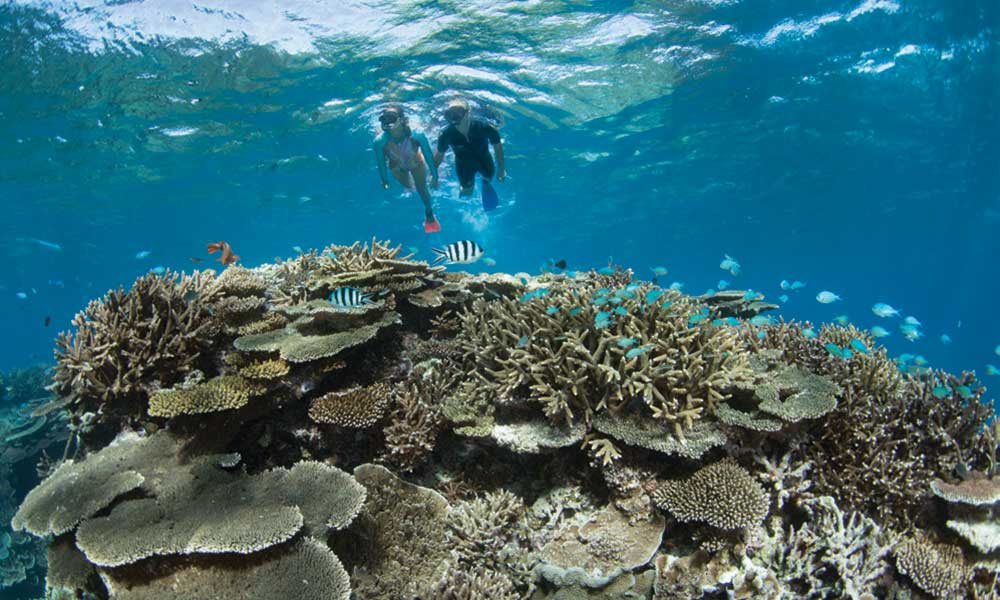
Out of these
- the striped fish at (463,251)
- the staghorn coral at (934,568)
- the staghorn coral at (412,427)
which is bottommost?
the staghorn coral at (934,568)

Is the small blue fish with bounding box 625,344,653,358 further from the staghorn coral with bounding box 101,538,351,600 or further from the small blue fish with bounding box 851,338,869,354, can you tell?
the small blue fish with bounding box 851,338,869,354

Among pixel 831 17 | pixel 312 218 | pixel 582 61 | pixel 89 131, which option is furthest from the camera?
pixel 312 218

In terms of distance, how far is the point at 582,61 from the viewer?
18281mm

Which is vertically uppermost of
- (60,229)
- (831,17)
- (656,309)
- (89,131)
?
(60,229)

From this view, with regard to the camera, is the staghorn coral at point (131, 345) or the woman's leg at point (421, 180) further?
the woman's leg at point (421, 180)

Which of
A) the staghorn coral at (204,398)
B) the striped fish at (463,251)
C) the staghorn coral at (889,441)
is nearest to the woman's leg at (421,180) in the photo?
the striped fish at (463,251)

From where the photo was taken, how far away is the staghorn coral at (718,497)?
12.9 feet

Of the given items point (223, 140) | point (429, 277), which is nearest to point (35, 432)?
point (429, 277)

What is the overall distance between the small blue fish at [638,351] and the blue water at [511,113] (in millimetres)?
13562

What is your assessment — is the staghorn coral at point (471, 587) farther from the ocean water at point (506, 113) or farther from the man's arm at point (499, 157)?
the man's arm at point (499, 157)

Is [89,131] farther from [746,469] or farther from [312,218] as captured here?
[746,469]

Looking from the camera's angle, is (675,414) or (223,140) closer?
(675,414)

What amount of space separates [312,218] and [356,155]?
18.1m

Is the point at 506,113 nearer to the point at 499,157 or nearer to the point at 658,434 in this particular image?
the point at 499,157
